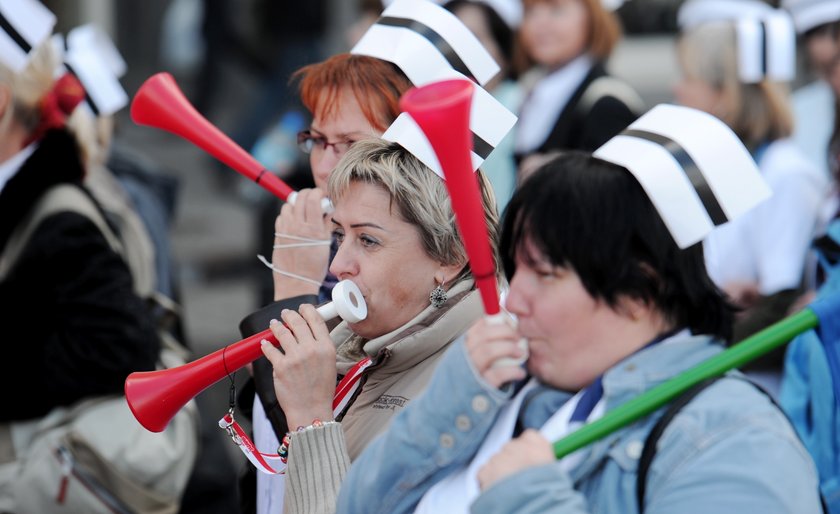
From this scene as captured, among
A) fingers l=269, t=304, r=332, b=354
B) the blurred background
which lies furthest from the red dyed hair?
the blurred background

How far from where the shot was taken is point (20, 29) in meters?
3.26

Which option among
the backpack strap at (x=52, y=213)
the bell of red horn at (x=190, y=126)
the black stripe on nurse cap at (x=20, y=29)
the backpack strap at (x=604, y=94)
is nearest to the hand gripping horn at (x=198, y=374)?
the bell of red horn at (x=190, y=126)

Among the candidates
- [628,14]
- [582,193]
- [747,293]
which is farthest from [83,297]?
[628,14]

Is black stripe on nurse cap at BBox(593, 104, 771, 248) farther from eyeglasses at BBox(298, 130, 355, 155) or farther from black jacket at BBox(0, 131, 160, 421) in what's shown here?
black jacket at BBox(0, 131, 160, 421)

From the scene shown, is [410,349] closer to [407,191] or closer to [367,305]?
[367,305]

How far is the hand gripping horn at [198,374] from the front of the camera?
2326 millimetres

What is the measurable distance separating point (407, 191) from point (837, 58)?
109 inches

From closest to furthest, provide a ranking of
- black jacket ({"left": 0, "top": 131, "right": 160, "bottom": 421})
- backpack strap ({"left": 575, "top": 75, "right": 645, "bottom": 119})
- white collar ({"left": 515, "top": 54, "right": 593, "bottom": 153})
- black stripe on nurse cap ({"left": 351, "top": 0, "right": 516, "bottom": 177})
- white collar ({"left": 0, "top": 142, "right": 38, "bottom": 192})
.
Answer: black stripe on nurse cap ({"left": 351, "top": 0, "right": 516, "bottom": 177}) → black jacket ({"left": 0, "top": 131, "right": 160, "bottom": 421}) → white collar ({"left": 0, "top": 142, "right": 38, "bottom": 192}) → backpack strap ({"left": 575, "top": 75, "right": 645, "bottom": 119}) → white collar ({"left": 515, "top": 54, "right": 593, "bottom": 153})

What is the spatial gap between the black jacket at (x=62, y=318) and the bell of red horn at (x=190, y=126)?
0.42 meters

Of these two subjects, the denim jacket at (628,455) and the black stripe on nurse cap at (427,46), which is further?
the black stripe on nurse cap at (427,46)

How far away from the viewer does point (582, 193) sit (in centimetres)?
181

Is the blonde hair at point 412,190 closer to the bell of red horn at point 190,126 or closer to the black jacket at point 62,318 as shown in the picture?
the bell of red horn at point 190,126

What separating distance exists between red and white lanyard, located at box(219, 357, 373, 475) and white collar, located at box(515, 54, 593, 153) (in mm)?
2454

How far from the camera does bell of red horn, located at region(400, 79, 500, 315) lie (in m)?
1.72
